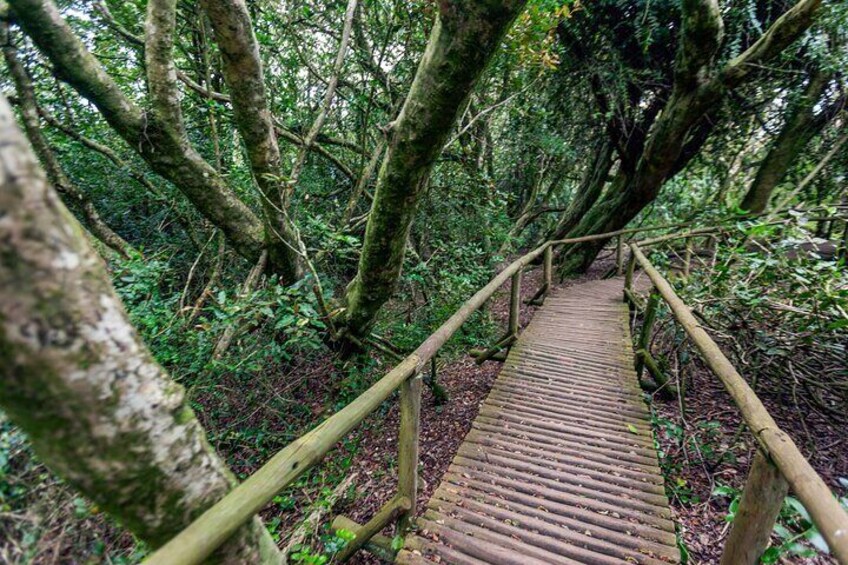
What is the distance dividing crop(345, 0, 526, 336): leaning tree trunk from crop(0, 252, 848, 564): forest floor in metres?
1.72

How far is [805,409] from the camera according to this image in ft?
11.7

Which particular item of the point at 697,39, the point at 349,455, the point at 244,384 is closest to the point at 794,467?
the point at 349,455

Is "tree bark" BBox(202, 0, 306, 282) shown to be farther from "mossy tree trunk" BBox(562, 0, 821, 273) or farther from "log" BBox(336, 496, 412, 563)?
"mossy tree trunk" BBox(562, 0, 821, 273)

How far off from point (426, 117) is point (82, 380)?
7.27ft

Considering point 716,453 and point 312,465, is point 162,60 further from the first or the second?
point 716,453

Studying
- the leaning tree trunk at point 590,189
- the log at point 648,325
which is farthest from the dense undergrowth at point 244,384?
the leaning tree trunk at point 590,189

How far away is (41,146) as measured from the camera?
344cm

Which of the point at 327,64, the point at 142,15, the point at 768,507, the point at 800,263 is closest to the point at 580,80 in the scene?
the point at 327,64

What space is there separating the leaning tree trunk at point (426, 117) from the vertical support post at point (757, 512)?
92.1 inches

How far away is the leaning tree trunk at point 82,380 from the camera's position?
70 cm

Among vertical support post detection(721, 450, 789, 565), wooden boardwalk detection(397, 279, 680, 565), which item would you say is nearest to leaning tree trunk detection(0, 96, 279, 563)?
wooden boardwalk detection(397, 279, 680, 565)

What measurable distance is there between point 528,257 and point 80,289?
545cm

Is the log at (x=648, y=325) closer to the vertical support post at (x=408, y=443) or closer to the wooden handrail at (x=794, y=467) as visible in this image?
the wooden handrail at (x=794, y=467)

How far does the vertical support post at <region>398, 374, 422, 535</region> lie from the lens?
2145mm
